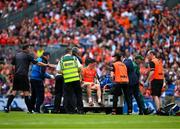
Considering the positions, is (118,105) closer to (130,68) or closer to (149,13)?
(130,68)

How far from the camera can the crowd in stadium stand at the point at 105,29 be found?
39.2m

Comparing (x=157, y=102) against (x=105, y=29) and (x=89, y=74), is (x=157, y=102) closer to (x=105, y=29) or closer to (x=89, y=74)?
(x=89, y=74)

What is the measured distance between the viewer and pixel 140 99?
1110 inches

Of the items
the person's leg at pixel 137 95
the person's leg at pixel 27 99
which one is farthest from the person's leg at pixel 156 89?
the person's leg at pixel 27 99

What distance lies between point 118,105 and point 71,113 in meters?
2.44

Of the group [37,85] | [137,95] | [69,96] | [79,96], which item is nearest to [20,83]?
[37,85]

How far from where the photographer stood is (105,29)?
42406 mm

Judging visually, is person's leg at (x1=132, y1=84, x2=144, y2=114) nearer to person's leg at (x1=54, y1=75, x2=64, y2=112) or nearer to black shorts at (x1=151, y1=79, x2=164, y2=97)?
black shorts at (x1=151, y1=79, x2=164, y2=97)

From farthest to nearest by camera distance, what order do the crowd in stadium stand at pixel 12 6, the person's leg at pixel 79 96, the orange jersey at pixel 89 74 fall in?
the crowd in stadium stand at pixel 12 6 < the orange jersey at pixel 89 74 < the person's leg at pixel 79 96

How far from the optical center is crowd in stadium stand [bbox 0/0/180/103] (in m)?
39.2

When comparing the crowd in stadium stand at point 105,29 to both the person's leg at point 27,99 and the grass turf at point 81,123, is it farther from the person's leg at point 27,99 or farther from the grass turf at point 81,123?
the grass turf at point 81,123

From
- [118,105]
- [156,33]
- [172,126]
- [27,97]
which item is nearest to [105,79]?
[118,105]

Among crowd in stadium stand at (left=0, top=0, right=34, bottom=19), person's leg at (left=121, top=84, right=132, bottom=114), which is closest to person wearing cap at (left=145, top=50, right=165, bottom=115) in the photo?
person's leg at (left=121, top=84, right=132, bottom=114)

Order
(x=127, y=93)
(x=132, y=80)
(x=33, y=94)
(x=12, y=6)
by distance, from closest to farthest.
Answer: (x=127, y=93), (x=132, y=80), (x=33, y=94), (x=12, y=6)
